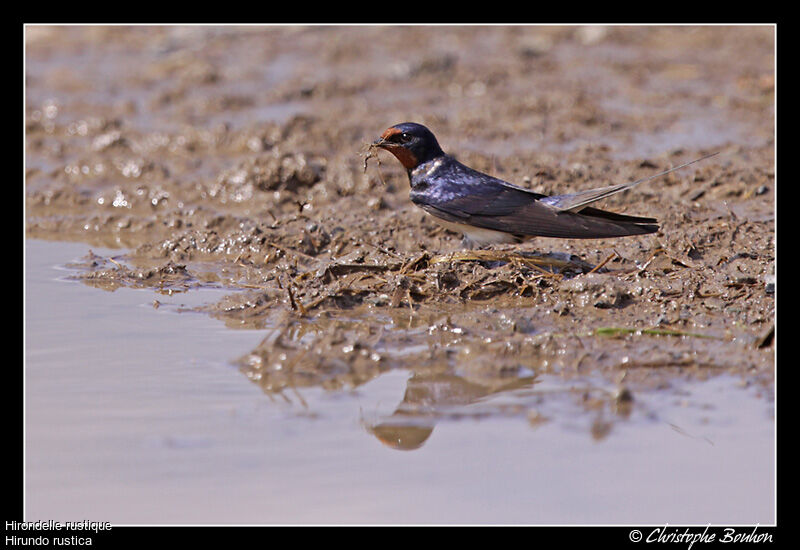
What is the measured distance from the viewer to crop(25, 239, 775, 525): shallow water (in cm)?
339

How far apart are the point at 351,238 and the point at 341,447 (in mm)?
2947

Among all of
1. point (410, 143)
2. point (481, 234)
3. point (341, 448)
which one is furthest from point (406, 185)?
point (341, 448)

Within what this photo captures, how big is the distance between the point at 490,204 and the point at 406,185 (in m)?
2.06

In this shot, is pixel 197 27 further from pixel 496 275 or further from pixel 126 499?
pixel 126 499

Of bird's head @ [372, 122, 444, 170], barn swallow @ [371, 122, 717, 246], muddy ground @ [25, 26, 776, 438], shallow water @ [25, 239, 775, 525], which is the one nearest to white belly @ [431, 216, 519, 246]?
→ barn swallow @ [371, 122, 717, 246]

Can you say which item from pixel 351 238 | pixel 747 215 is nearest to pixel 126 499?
pixel 351 238

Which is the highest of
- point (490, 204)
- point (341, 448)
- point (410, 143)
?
point (410, 143)

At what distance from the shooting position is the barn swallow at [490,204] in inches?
221

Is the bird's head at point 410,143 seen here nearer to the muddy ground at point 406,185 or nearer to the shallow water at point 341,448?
the muddy ground at point 406,185

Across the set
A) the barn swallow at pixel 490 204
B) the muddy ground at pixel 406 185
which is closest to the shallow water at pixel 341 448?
the muddy ground at pixel 406 185

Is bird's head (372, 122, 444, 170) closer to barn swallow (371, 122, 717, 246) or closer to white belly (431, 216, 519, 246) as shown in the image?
barn swallow (371, 122, 717, 246)

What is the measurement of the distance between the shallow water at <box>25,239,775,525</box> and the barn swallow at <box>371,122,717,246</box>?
1.43m

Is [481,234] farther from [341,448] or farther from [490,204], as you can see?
[341,448]

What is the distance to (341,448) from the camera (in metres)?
3.78
